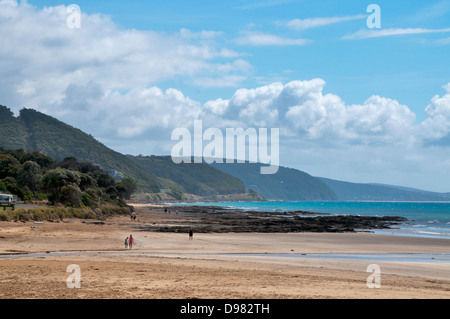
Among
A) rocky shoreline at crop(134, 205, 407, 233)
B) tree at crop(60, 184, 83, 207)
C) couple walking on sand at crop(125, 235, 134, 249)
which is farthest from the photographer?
tree at crop(60, 184, 83, 207)

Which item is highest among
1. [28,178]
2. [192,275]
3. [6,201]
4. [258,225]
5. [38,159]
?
[38,159]

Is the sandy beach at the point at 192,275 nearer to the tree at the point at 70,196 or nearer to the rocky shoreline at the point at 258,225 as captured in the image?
the rocky shoreline at the point at 258,225

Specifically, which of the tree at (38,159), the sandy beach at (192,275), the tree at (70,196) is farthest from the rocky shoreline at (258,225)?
the tree at (38,159)

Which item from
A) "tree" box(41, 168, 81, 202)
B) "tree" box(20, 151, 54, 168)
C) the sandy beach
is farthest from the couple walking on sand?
"tree" box(20, 151, 54, 168)

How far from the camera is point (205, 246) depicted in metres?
32.6

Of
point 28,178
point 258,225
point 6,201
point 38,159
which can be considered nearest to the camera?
point 6,201

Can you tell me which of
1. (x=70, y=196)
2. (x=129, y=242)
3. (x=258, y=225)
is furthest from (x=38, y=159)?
(x=129, y=242)

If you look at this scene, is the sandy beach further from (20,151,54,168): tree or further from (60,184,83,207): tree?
(20,151,54,168): tree

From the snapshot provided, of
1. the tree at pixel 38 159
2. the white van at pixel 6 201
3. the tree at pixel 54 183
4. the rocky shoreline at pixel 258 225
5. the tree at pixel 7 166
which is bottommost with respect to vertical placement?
the rocky shoreline at pixel 258 225

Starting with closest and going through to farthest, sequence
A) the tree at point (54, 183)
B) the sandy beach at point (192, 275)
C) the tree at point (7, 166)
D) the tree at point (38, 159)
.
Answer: the sandy beach at point (192, 275) < the tree at point (54, 183) < the tree at point (7, 166) < the tree at point (38, 159)

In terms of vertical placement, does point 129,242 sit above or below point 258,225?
above

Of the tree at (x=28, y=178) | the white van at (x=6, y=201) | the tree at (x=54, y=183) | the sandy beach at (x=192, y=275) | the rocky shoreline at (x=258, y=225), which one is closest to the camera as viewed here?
the sandy beach at (x=192, y=275)

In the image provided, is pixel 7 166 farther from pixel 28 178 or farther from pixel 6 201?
pixel 6 201
